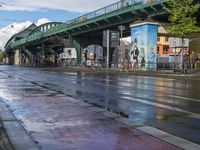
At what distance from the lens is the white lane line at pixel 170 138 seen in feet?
25.9

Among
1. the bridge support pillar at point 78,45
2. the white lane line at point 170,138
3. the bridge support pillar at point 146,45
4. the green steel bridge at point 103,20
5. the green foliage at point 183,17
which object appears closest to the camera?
the white lane line at point 170,138

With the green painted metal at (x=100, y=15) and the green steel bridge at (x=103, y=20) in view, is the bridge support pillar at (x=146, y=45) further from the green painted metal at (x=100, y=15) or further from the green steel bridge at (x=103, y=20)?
the green painted metal at (x=100, y=15)

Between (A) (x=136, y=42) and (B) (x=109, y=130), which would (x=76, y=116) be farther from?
Answer: (A) (x=136, y=42)

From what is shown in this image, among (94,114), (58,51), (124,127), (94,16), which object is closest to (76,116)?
(94,114)

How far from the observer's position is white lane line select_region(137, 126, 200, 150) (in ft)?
25.9

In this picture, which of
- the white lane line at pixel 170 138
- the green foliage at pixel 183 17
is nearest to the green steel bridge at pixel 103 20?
the green foliage at pixel 183 17

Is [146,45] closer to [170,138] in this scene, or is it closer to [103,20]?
[103,20]

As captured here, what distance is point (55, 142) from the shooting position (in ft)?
26.9

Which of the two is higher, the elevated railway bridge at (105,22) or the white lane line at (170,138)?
the elevated railway bridge at (105,22)

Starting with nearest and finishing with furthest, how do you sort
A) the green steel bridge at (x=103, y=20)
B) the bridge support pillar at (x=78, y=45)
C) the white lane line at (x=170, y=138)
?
1. the white lane line at (x=170, y=138)
2. the green steel bridge at (x=103, y=20)
3. the bridge support pillar at (x=78, y=45)

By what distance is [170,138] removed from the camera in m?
8.59

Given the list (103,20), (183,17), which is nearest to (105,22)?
(103,20)

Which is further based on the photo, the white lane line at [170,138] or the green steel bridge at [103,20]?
the green steel bridge at [103,20]

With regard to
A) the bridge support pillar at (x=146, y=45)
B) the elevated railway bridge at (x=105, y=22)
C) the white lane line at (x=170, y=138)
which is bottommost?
the white lane line at (x=170, y=138)
